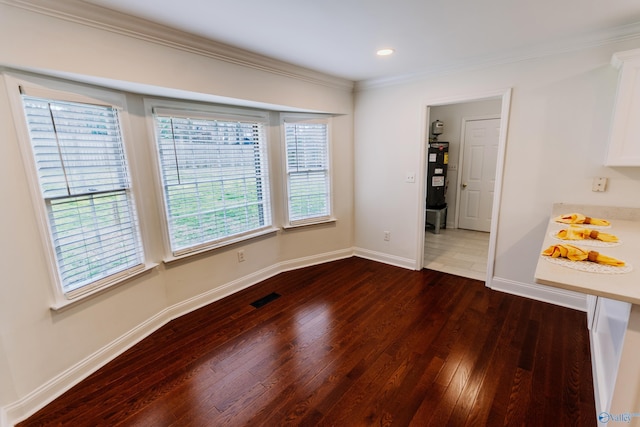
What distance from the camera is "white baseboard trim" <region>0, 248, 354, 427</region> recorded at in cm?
173

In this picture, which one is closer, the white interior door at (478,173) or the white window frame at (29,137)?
the white window frame at (29,137)

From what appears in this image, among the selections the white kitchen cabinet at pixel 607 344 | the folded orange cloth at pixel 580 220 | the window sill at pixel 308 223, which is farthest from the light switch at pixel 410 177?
the white kitchen cabinet at pixel 607 344

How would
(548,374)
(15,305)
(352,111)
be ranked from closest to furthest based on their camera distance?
(15,305)
(548,374)
(352,111)

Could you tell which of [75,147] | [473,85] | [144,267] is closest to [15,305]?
[144,267]

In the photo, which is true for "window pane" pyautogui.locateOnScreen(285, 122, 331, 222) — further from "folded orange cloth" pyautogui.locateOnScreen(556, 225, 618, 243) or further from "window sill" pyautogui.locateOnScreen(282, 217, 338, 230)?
"folded orange cloth" pyautogui.locateOnScreen(556, 225, 618, 243)

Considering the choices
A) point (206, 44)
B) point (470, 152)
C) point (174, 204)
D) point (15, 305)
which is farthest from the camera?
point (470, 152)

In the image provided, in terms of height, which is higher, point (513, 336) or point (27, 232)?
point (27, 232)

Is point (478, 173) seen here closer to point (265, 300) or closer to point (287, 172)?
point (287, 172)

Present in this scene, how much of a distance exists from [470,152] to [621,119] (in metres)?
3.40

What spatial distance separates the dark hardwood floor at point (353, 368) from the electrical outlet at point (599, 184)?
1.15 meters

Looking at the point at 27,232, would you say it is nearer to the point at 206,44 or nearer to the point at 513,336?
the point at 206,44

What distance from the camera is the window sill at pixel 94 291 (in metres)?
1.90

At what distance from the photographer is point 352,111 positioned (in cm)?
395

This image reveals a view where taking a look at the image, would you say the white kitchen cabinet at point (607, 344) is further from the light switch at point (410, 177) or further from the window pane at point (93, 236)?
the window pane at point (93, 236)
